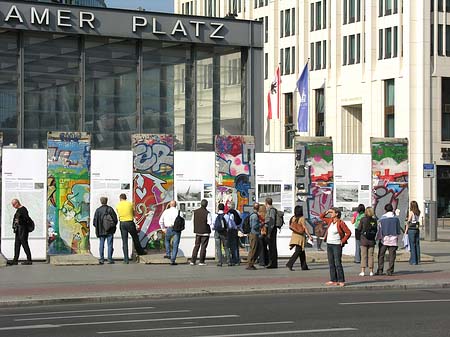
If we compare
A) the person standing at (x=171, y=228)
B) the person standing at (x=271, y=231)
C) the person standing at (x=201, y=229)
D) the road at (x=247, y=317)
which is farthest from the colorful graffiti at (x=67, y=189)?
the road at (x=247, y=317)

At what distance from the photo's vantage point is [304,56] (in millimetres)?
83875

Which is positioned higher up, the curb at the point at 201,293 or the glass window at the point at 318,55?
the glass window at the point at 318,55

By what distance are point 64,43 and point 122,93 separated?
268 cm

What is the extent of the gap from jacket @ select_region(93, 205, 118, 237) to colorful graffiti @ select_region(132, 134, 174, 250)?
1.16m

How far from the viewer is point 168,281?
23078mm

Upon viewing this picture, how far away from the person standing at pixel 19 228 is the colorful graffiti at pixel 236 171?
5357 millimetres

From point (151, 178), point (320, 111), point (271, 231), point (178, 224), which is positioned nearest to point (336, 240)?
point (271, 231)

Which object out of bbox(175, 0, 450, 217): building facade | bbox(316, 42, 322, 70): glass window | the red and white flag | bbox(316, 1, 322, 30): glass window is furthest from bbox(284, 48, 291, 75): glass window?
the red and white flag

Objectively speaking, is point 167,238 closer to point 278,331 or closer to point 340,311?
point 340,311

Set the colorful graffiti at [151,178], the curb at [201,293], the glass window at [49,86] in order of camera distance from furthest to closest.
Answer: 1. the glass window at [49,86]
2. the colorful graffiti at [151,178]
3. the curb at [201,293]

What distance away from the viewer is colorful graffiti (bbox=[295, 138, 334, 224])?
2923 cm

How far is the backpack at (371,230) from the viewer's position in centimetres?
2480

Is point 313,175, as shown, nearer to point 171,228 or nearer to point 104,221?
point 171,228

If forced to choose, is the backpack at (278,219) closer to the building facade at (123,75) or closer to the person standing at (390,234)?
the person standing at (390,234)
